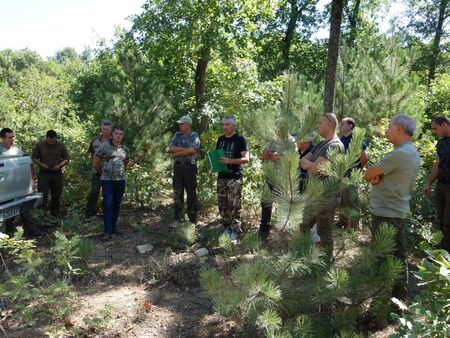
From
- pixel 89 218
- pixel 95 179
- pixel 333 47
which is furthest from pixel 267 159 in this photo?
pixel 89 218

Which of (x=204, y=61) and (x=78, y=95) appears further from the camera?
(x=78, y=95)

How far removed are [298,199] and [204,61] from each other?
7.64 meters

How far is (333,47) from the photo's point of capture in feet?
20.7

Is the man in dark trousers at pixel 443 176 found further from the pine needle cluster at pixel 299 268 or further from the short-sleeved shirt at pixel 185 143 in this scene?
the short-sleeved shirt at pixel 185 143

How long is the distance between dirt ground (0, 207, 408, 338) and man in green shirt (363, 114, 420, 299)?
88 cm

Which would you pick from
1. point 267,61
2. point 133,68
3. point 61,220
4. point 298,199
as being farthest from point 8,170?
point 267,61

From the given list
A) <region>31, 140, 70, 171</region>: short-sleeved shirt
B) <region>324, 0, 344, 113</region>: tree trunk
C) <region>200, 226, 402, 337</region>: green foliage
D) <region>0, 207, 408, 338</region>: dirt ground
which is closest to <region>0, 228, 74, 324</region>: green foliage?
<region>0, 207, 408, 338</region>: dirt ground

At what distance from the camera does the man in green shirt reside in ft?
10.3

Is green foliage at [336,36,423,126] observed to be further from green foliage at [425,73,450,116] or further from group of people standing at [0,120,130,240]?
group of people standing at [0,120,130,240]

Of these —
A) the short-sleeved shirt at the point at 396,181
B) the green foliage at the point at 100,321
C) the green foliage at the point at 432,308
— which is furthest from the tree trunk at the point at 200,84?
the green foliage at the point at 432,308

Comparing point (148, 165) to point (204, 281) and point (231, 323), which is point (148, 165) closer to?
point (231, 323)

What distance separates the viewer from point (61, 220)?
6.80 m

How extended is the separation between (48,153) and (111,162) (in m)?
1.72

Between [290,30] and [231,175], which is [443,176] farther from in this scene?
[290,30]
